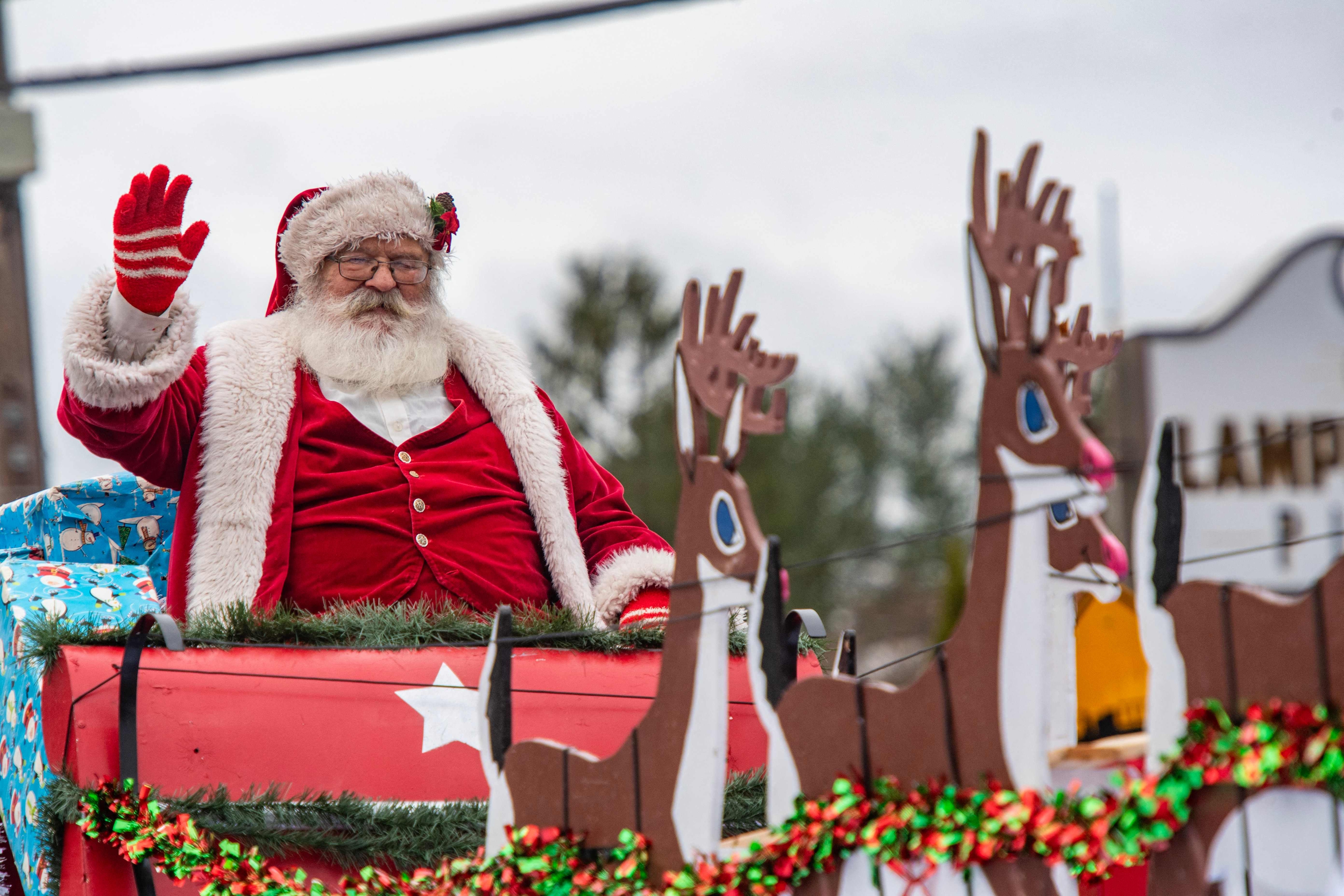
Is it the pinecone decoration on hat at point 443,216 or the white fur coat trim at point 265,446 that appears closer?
the white fur coat trim at point 265,446

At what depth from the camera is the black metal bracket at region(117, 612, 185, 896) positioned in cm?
215

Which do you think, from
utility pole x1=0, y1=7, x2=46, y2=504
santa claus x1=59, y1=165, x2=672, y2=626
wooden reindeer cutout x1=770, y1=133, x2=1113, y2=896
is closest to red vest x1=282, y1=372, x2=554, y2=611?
santa claus x1=59, y1=165, x2=672, y2=626

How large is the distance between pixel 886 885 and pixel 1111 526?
7.11 m

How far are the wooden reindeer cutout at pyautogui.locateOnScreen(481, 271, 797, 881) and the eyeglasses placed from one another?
5.12 feet

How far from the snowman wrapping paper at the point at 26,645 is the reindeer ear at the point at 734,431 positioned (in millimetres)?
→ 1244

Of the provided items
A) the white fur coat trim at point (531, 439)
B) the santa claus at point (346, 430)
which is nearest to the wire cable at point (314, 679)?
the santa claus at point (346, 430)

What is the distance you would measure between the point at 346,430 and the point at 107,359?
1.73 ft

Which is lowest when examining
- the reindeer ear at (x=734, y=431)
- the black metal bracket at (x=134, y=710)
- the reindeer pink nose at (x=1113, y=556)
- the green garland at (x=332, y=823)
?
the green garland at (x=332, y=823)

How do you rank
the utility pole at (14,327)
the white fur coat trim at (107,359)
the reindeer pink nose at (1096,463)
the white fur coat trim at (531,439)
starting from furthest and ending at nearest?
the utility pole at (14,327)
the white fur coat trim at (531,439)
the white fur coat trim at (107,359)
the reindeer pink nose at (1096,463)

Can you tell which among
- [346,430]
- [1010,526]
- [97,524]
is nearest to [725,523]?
[1010,526]

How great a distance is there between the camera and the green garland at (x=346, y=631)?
226 centimetres

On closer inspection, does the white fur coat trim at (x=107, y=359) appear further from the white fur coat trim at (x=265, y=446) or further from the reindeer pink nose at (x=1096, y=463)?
the reindeer pink nose at (x=1096, y=463)

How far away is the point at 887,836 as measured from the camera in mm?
1529

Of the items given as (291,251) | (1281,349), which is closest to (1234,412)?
(1281,349)
